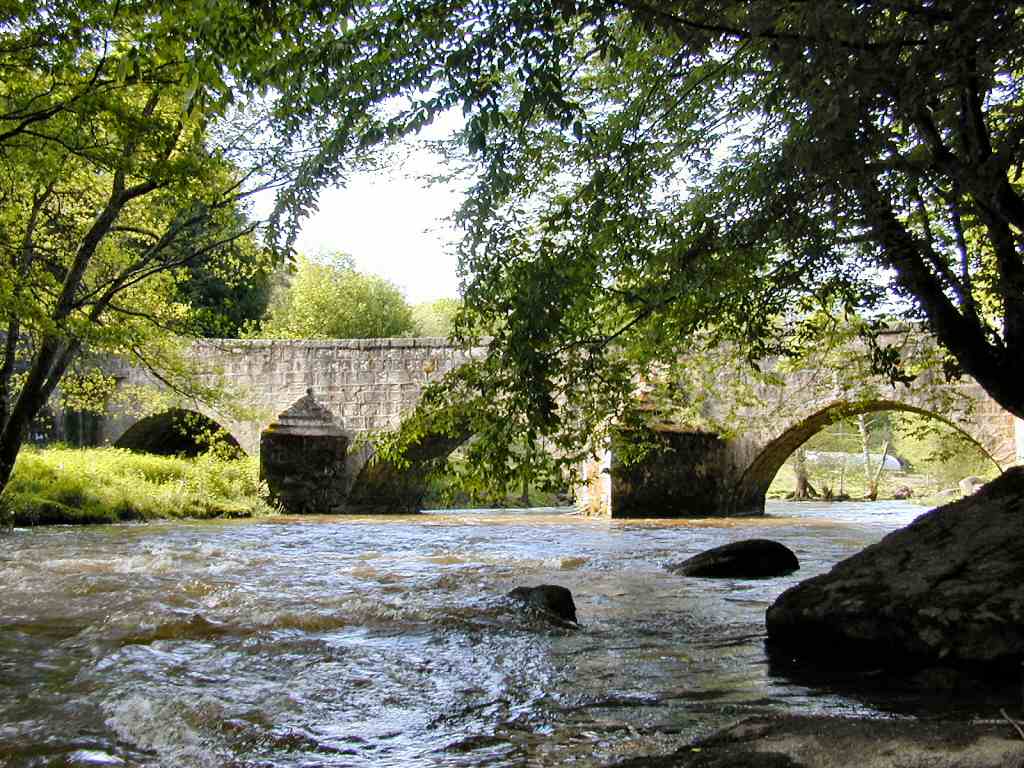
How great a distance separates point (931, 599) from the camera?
13.1 ft

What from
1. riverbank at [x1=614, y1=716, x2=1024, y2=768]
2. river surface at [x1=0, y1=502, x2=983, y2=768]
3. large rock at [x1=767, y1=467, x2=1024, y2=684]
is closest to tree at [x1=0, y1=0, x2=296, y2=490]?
river surface at [x1=0, y1=502, x2=983, y2=768]

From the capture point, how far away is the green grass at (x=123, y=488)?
13.3 meters

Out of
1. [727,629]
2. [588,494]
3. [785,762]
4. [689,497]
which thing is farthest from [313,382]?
[785,762]

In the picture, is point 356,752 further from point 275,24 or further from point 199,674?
point 275,24

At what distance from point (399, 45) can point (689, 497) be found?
44.2 ft

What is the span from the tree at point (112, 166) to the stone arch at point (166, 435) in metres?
9.11

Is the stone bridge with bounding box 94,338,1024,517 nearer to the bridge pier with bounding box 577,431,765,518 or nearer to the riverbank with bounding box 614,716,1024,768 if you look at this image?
the bridge pier with bounding box 577,431,765,518

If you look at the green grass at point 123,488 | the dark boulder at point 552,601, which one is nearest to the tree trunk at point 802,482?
the green grass at point 123,488

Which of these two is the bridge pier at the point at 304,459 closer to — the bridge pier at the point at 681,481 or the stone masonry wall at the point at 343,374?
the stone masonry wall at the point at 343,374

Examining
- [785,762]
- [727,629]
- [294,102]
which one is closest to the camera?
[785,762]

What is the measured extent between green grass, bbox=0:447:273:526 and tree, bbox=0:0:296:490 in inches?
73.9

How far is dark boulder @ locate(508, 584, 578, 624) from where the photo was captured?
5469 millimetres

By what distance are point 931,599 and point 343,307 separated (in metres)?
31.2

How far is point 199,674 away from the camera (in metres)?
4.12
